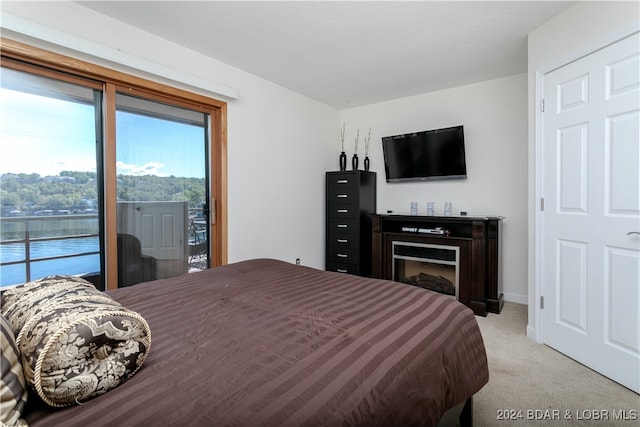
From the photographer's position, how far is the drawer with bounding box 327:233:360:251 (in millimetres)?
4238

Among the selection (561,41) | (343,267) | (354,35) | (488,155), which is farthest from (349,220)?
(561,41)

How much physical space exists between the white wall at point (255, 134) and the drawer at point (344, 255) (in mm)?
160

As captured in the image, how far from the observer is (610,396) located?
72.4 inches

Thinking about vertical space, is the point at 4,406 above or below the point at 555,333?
above

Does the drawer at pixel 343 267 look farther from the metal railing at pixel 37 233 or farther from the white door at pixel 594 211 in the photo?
the metal railing at pixel 37 233

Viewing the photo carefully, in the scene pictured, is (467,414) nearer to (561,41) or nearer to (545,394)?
(545,394)

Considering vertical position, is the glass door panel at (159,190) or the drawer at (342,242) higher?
the glass door panel at (159,190)

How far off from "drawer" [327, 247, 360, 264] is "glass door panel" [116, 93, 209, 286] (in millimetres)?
1795

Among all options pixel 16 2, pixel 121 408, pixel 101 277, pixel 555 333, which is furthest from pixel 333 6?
pixel 555 333

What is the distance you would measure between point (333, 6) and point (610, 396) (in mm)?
3041

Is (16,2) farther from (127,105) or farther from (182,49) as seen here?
(182,49)

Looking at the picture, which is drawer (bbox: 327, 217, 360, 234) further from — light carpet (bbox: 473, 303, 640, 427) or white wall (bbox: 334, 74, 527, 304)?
light carpet (bbox: 473, 303, 640, 427)

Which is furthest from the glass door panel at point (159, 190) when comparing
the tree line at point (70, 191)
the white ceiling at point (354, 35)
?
the white ceiling at point (354, 35)

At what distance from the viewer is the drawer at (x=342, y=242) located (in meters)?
4.24
